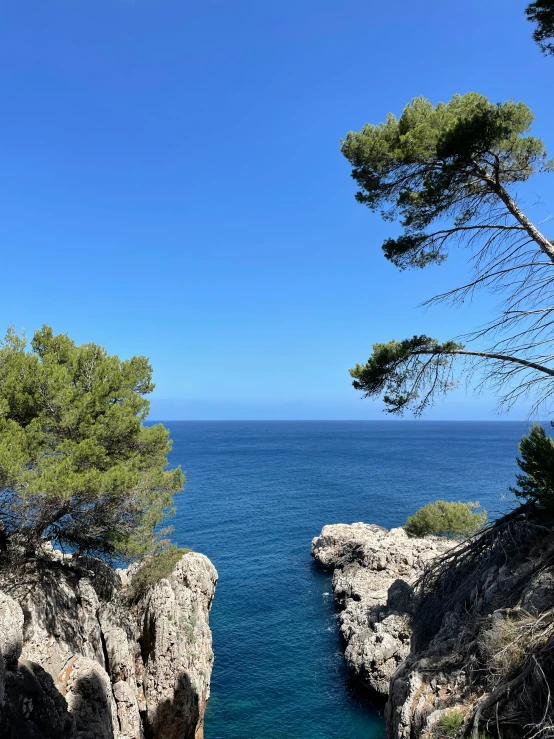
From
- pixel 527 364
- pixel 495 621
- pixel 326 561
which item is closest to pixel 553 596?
pixel 495 621

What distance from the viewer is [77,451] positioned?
44.0ft

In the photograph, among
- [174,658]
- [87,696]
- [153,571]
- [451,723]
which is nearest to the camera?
[451,723]

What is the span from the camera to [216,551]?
1667 inches

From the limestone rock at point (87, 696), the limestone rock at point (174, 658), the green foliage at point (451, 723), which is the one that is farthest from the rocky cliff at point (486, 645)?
the limestone rock at point (174, 658)

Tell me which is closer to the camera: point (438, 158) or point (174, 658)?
point (438, 158)

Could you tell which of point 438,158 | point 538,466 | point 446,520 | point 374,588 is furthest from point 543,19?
point 446,520

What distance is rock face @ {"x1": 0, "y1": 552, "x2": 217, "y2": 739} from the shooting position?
10.1m

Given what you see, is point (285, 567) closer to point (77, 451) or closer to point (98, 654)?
point (98, 654)

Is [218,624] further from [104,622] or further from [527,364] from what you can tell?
[527,364]

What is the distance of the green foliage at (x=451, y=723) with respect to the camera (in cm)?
832

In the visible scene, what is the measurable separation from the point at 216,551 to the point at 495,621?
36.6 meters

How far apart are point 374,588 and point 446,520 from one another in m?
11.0

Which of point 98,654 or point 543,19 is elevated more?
point 543,19

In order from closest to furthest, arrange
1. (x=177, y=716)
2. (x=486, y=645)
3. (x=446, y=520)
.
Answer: (x=486, y=645), (x=177, y=716), (x=446, y=520)
